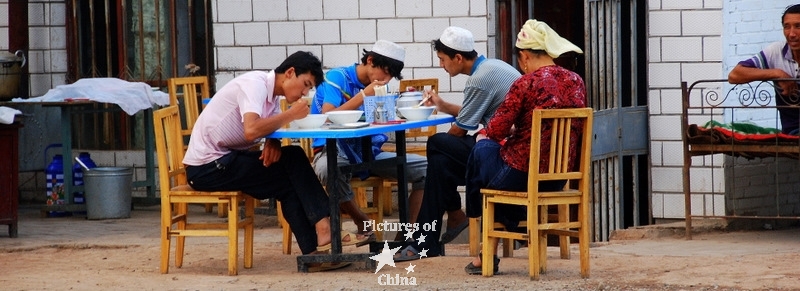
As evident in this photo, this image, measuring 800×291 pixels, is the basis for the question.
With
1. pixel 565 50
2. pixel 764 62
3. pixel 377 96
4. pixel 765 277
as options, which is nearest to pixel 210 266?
pixel 377 96

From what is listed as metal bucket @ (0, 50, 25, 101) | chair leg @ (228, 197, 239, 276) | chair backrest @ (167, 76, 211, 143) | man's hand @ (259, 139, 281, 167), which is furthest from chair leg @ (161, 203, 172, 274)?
metal bucket @ (0, 50, 25, 101)

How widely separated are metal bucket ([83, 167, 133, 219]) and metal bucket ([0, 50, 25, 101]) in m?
0.86

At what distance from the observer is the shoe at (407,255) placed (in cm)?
799

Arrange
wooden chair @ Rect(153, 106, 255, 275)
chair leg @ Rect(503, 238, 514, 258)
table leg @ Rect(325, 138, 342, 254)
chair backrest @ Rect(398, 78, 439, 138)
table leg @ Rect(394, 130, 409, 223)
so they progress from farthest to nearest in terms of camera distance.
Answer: chair backrest @ Rect(398, 78, 439, 138) → chair leg @ Rect(503, 238, 514, 258) → table leg @ Rect(394, 130, 409, 223) → wooden chair @ Rect(153, 106, 255, 275) → table leg @ Rect(325, 138, 342, 254)

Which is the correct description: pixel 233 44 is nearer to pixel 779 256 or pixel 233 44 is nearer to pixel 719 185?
pixel 719 185

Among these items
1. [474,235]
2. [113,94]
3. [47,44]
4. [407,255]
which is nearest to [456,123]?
[474,235]

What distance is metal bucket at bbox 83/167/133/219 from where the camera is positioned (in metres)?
10.5

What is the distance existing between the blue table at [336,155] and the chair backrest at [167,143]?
2.07ft

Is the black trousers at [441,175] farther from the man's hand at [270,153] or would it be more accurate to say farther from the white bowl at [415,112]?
the man's hand at [270,153]

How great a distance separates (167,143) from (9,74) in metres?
3.23

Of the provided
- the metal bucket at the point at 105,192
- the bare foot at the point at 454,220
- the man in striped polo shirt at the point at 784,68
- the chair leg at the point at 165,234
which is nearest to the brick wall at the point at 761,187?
the man in striped polo shirt at the point at 784,68

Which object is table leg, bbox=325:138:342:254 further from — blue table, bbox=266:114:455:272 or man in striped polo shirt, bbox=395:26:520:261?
man in striped polo shirt, bbox=395:26:520:261

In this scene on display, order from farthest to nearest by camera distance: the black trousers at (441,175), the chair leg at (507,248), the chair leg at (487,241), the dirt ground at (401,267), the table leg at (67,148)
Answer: the table leg at (67,148) < the chair leg at (507,248) < the black trousers at (441,175) < the chair leg at (487,241) < the dirt ground at (401,267)

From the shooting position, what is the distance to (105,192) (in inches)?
416
